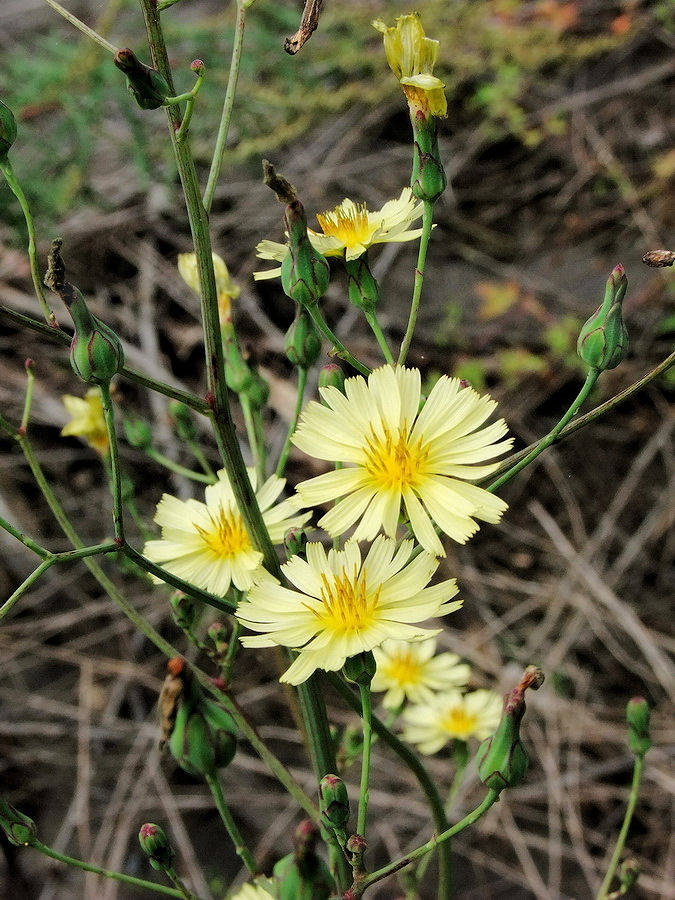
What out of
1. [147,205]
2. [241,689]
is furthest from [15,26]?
[241,689]

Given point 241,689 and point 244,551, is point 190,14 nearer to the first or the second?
point 241,689

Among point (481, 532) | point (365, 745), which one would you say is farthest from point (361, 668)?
point (481, 532)

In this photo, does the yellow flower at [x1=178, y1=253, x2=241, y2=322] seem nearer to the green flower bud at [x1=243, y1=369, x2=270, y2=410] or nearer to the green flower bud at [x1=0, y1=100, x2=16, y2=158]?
the green flower bud at [x1=243, y1=369, x2=270, y2=410]

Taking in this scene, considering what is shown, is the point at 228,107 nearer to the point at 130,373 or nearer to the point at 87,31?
the point at 87,31

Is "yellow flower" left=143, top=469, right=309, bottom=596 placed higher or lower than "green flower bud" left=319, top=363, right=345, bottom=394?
lower

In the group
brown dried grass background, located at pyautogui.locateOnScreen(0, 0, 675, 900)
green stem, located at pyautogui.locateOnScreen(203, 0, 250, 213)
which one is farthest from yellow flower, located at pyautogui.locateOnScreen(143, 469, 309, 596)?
brown dried grass background, located at pyautogui.locateOnScreen(0, 0, 675, 900)

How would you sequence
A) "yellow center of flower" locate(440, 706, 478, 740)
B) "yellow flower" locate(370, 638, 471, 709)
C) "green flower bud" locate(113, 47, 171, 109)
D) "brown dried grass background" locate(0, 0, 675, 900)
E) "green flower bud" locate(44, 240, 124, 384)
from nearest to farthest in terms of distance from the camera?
"green flower bud" locate(113, 47, 171, 109)
"green flower bud" locate(44, 240, 124, 384)
"yellow flower" locate(370, 638, 471, 709)
"yellow center of flower" locate(440, 706, 478, 740)
"brown dried grass background" locate(0, 0, 675, 900)
